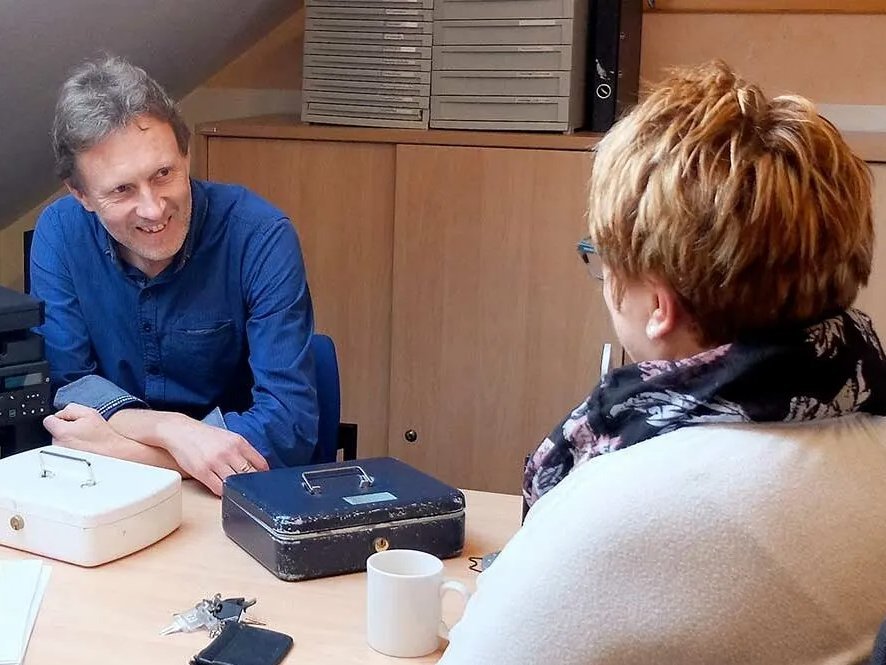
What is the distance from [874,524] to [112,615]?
84cm

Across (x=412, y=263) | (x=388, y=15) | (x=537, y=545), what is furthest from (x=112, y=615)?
(x=388, y=15)

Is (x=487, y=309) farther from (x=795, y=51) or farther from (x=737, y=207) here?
(x=737, y=207)

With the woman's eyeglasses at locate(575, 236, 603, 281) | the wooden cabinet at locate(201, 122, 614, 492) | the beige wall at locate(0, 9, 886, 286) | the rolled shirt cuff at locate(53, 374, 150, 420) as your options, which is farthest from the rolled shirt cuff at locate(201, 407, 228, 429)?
the beige wall at locate(0, 9, 886, 286)

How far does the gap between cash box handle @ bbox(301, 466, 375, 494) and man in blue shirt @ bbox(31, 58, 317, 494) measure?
0.93 ft

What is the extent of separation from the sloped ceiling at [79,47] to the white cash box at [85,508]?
100 cm

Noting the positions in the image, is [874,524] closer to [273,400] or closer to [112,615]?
[112,615]

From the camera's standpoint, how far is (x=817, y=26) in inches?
120

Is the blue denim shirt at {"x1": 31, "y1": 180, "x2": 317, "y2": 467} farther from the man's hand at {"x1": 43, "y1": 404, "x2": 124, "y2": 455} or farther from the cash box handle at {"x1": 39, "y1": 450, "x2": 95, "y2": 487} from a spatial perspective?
the cash box handle at {"x1": 39, "y1": 450, "x2": 95, "y2": 487}

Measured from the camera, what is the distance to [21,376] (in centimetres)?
188

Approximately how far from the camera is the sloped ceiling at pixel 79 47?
2.31m

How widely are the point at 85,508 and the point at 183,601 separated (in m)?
0.19

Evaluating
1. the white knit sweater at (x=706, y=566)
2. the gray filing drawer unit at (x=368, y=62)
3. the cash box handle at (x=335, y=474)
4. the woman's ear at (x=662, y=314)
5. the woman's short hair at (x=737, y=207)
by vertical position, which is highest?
the gray filing drawer unit at (x=368, y=62)

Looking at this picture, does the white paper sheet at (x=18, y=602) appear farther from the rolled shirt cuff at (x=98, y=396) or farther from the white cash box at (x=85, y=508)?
the rolled shirt cuff at (x=98, y=396)

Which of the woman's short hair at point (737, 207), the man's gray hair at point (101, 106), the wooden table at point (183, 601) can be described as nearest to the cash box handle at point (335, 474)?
the wooden table at point (183, 601)
